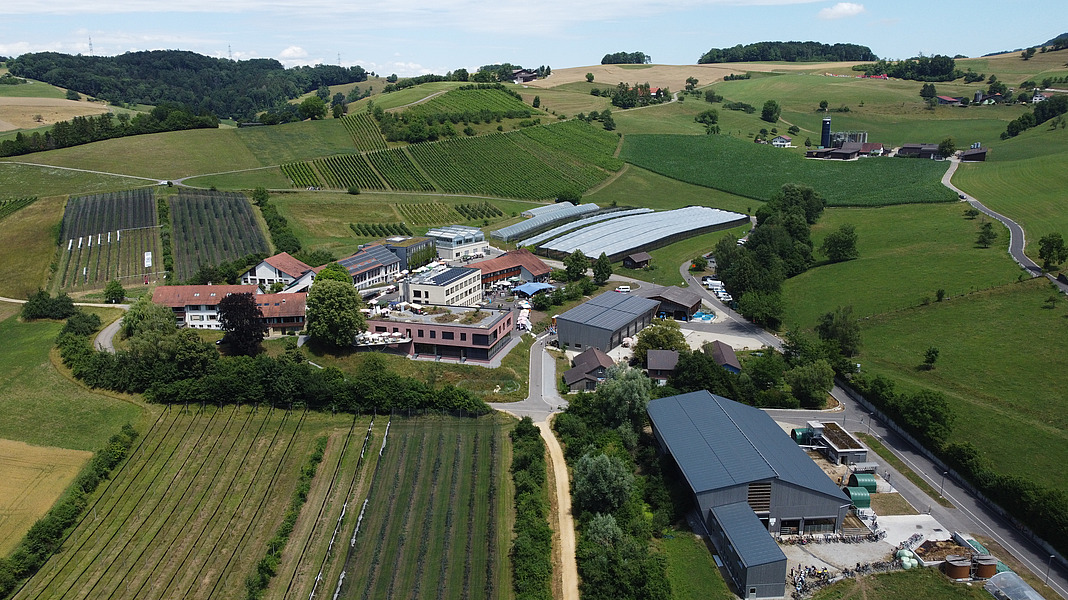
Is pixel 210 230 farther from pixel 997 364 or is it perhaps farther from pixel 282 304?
pixel 997 364

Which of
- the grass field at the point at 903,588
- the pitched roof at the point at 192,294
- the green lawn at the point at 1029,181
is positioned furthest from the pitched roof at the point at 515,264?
the grass field at the point at 903,588

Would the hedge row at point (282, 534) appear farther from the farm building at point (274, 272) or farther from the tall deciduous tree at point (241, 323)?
the farm building at point (274, 272)

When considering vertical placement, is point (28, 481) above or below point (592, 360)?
below

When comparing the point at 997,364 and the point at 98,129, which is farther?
the point at 98,129

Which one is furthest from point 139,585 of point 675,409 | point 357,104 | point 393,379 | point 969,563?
point 357,104

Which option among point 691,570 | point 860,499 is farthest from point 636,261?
point 691,570

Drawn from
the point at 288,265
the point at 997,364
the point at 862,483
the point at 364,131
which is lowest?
the point at 862,483

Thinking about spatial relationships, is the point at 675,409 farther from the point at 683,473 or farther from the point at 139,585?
the point at 139,585
